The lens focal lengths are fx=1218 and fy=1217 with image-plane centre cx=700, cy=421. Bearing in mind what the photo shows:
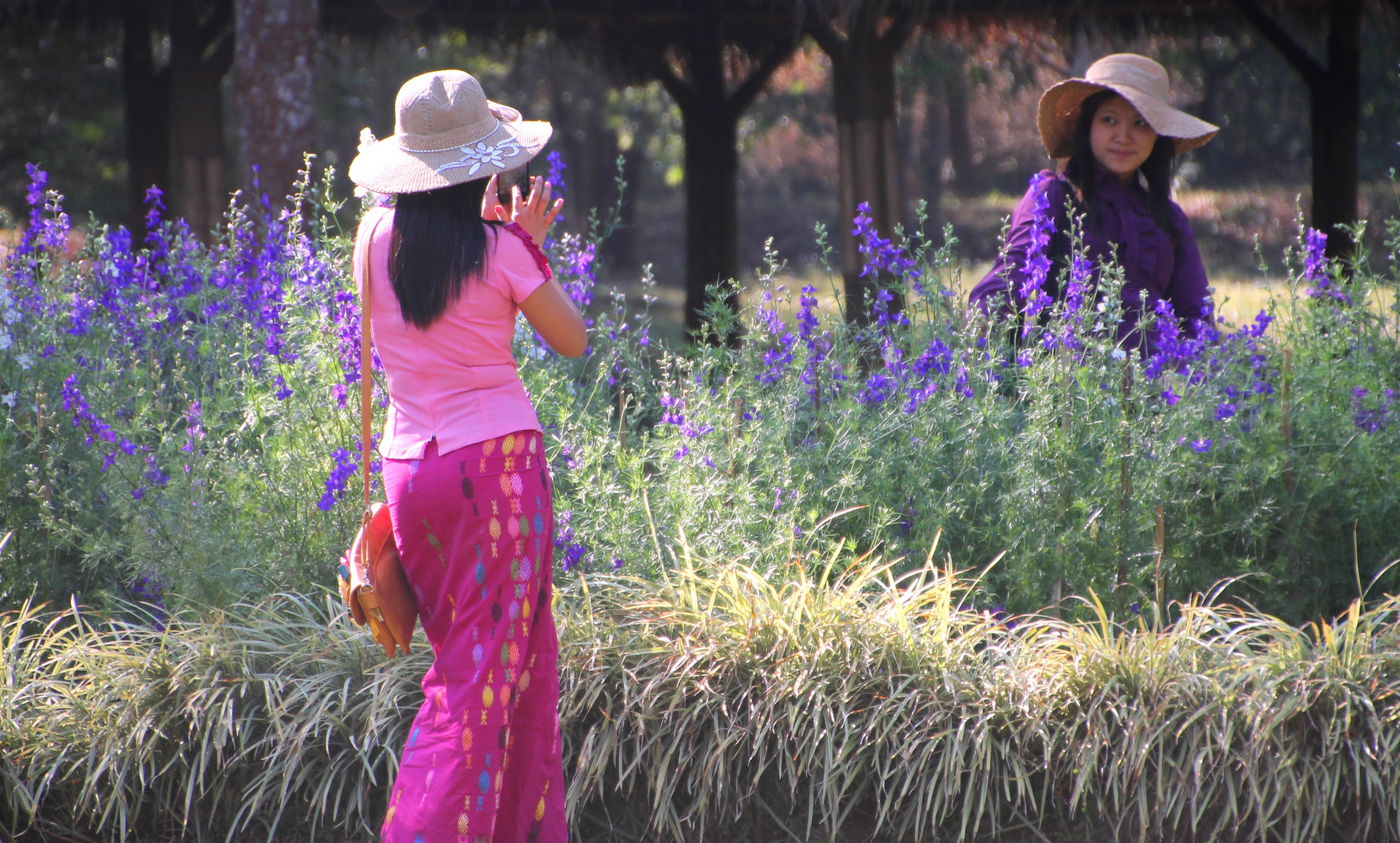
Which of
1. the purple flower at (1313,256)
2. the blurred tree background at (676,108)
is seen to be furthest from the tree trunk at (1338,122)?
the purple flower at (1313,256)

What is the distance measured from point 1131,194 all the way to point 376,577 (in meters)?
2.74

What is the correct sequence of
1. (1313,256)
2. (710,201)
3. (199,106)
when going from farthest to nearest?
1. (710,201)
2. (199,106)
3. (1313,256)

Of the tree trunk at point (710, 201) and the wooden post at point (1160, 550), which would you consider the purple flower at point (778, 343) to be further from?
the tree trunk at point (710, 201)

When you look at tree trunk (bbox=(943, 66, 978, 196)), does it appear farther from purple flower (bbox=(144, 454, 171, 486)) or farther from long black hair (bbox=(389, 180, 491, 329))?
long black hair (bbox=(389, 180, 491, 329))

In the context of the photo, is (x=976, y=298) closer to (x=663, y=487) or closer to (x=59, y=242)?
(x=663, y=487)

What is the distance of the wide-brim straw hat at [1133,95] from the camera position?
373 centimetres

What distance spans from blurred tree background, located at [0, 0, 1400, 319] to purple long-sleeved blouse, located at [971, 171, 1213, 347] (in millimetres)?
855

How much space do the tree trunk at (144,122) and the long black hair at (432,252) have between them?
6470mm

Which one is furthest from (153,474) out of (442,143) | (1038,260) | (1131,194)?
(1131,194)

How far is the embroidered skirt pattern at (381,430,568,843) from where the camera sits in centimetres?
221

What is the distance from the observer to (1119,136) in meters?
3.79

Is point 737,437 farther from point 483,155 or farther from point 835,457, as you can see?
point 483,155

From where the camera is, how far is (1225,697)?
8.62 feet

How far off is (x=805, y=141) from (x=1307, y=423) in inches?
914
